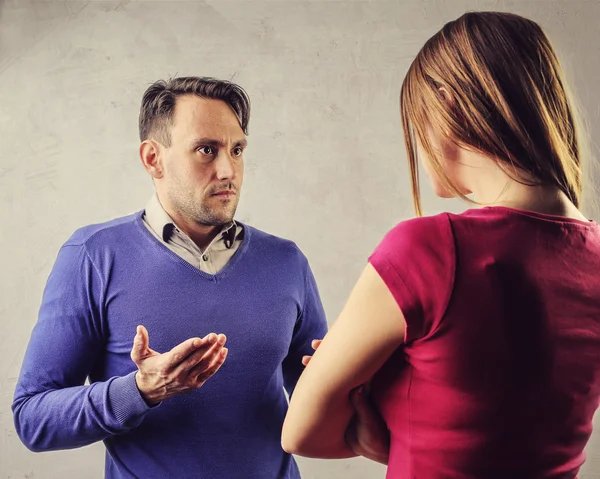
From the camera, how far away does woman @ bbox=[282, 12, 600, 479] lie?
65 cm

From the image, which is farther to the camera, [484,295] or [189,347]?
[189,347]

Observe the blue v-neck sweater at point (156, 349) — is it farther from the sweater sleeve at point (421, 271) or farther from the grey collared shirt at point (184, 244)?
the sweater sleeve at point (421, 271)

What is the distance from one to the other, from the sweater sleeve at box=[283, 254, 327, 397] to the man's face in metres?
0.28

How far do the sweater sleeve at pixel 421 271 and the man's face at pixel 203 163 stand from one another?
843 mm

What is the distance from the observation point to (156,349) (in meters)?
1.30

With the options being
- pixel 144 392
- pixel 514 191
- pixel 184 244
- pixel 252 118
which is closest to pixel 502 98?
pixel 514 191

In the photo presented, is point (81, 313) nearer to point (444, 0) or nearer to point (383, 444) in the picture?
point (383, 444)

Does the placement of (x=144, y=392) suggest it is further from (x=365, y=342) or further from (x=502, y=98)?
(x=502, y=98)

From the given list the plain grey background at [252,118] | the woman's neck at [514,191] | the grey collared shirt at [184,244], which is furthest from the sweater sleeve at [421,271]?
the plain grey background at [252,118]

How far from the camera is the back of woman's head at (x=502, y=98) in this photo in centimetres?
70

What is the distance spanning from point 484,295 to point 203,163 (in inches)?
37.9

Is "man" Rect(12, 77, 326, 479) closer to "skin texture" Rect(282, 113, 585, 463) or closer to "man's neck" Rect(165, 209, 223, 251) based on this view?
"man's neck" Rect(165, 209, 223, 251)

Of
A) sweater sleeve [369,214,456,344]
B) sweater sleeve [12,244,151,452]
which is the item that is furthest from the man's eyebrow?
sweater sleeve [369,214,456,344]

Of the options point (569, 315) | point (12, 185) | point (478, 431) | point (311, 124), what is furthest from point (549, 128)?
point (12, 185)
